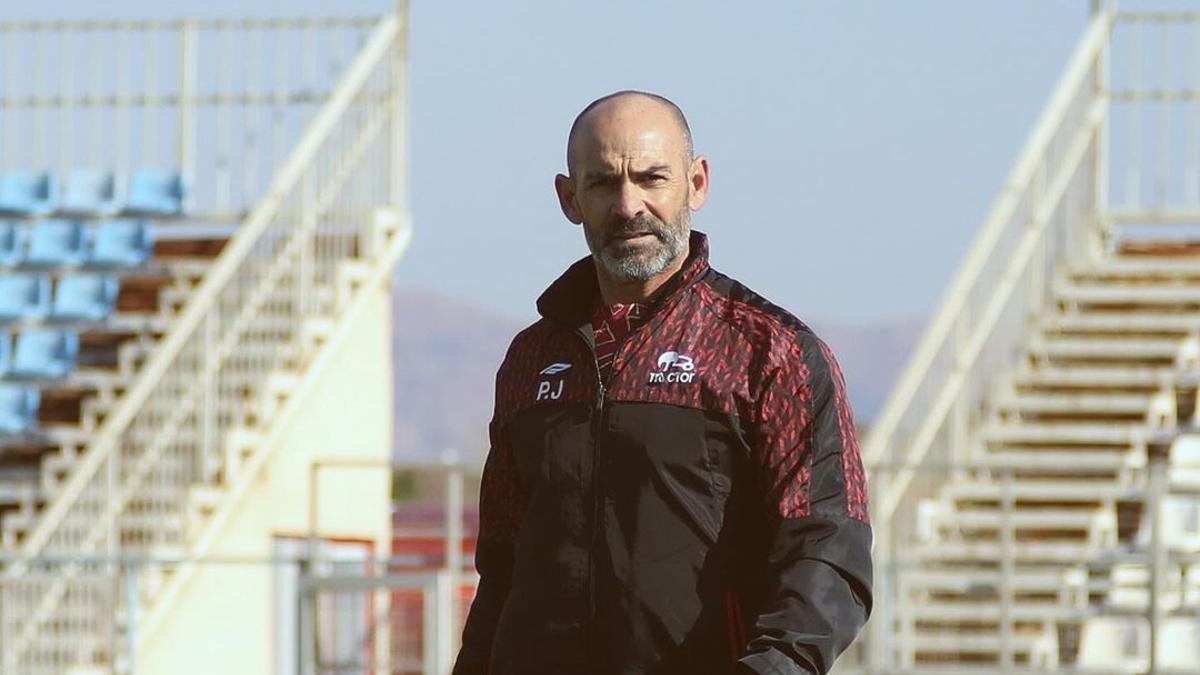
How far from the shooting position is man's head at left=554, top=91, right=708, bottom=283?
358cm

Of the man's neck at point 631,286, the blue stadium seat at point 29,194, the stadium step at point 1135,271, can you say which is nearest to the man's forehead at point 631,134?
the man's neck at point 631,286

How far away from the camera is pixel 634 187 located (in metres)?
3.58

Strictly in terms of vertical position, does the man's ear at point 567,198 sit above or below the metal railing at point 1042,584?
above

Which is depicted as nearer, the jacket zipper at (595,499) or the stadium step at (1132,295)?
the jacket zipper at (595,499)

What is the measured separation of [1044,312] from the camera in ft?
60.2

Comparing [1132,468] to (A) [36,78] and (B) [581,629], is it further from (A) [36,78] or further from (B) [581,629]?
(B) [581,629]

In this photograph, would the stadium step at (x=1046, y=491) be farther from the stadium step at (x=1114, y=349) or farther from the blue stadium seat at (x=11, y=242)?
the blue stadium seat at (x=11, y=242)

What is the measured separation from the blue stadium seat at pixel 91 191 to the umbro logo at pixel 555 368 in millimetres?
16043

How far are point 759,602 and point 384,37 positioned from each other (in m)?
16.1

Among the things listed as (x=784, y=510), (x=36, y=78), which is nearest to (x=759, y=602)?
(x=784, y=510)

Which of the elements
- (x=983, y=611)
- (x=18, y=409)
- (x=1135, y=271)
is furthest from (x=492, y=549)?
(x=1135, y=271)

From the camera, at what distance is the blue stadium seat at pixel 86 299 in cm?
1869

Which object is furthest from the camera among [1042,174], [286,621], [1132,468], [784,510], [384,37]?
[384,37]

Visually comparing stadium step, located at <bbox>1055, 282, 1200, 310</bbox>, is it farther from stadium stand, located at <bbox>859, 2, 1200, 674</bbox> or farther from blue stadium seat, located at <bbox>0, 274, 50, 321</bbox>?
blue stadium seat, located at <bbox>0, 274, 50, 321</bbox>
